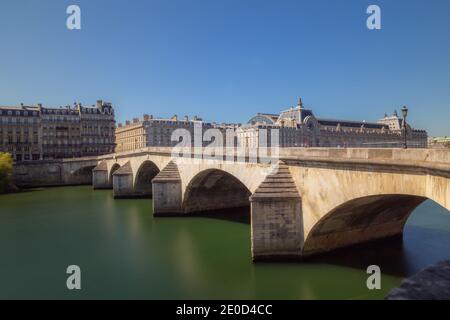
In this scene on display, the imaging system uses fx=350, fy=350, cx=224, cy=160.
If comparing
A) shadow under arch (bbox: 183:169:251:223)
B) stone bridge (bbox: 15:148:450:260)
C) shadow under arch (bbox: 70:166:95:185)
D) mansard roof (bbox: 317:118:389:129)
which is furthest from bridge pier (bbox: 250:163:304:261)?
mansard roof (bbox: 317:118:389:129)

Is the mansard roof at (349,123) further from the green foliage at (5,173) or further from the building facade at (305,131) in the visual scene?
the green foliage at (5,173)

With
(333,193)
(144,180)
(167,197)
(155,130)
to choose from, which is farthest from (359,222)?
(155,130)

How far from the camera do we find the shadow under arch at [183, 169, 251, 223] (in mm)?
32375

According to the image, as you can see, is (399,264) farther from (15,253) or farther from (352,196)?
(15,253)

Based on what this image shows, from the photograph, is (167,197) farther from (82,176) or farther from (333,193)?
(82,176)

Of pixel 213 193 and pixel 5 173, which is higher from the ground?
pixel 5 173

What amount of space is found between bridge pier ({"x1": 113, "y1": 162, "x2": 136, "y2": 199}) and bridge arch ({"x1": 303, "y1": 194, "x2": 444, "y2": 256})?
33240mm

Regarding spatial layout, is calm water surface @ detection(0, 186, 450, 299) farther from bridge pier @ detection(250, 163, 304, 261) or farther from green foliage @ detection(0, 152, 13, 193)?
green foliage @ detection(0, 152, 13, 193)

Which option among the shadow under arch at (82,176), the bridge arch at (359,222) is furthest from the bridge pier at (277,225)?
the shadow under arch at (82,176)

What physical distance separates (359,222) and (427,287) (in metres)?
13.8

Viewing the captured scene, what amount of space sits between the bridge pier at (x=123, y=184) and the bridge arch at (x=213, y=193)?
16214mm

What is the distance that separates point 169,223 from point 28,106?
247 ft

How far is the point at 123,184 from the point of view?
47.1m

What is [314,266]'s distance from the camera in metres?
17.9
